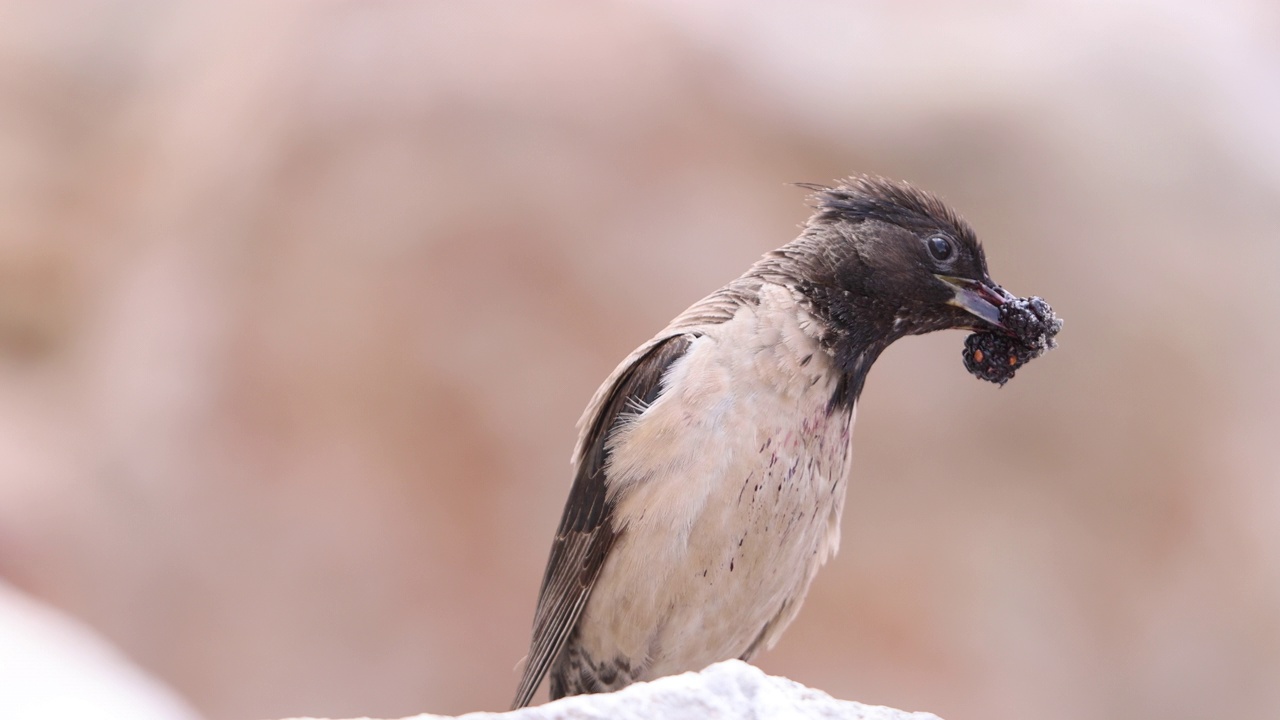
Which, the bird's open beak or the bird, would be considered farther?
the bird's open beak

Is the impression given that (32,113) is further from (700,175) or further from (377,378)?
(700,175)

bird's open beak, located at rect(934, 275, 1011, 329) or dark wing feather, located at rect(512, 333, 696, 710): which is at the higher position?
bird's open beak, located at rect(934, 275, 1011, 329)

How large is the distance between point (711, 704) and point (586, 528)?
2.72ft

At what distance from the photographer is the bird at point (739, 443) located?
2.12 meters

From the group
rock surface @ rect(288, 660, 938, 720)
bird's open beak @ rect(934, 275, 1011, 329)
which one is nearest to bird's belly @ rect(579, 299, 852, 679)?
bird's open beak @ rect(934, 275, 1011, 329)

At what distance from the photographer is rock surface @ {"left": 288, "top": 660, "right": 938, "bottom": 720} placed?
1.48 metres

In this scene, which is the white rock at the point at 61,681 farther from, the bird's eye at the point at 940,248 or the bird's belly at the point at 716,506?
the bird's eye at the point at 940,248

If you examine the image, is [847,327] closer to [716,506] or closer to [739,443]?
[739,443]

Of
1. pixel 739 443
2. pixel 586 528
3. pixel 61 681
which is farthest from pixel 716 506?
pixel 61 681

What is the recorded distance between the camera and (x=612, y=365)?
4656 mm

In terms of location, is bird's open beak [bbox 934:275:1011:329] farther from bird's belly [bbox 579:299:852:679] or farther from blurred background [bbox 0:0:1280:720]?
blurred background [bbox 0:0:1280:720]

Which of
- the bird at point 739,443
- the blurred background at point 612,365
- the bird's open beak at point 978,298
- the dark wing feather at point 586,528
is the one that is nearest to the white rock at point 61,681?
the dark wing feather at point 586,528

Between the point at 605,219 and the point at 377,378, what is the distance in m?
1.12

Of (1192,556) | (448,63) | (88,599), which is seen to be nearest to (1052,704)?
(1192,556)
